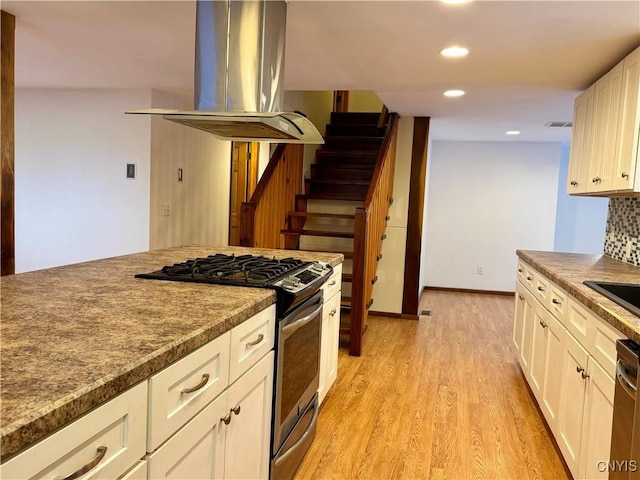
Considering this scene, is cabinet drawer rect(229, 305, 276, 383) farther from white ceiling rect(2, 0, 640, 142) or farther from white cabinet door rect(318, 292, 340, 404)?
white ceiling rect(2, 0, 640, 142)

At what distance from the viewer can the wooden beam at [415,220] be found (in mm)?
5223

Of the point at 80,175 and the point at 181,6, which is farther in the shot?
the point at 80,175

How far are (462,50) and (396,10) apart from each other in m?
0.71

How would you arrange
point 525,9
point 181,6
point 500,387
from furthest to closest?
1. point 500,387
2. point 181,6
3. point 525,9

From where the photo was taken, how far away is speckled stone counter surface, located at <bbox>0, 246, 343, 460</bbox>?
830 millimetres

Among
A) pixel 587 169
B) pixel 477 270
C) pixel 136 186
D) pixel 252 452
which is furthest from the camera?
pixel 477 270

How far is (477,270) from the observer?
22.6ft

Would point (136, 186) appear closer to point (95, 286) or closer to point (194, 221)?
point (194, 221)

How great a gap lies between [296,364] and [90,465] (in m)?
1.27

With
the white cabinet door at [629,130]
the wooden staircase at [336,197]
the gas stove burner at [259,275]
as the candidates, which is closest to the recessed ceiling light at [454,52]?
the white cabinet door at [629,130]

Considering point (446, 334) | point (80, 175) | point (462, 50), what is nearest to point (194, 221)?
point (80, 175)

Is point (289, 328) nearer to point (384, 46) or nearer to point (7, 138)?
point (384, 46)

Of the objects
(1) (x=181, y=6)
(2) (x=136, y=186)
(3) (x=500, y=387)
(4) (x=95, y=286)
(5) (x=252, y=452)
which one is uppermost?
(1) (x=181, y=6)

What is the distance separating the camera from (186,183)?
4.81 m
